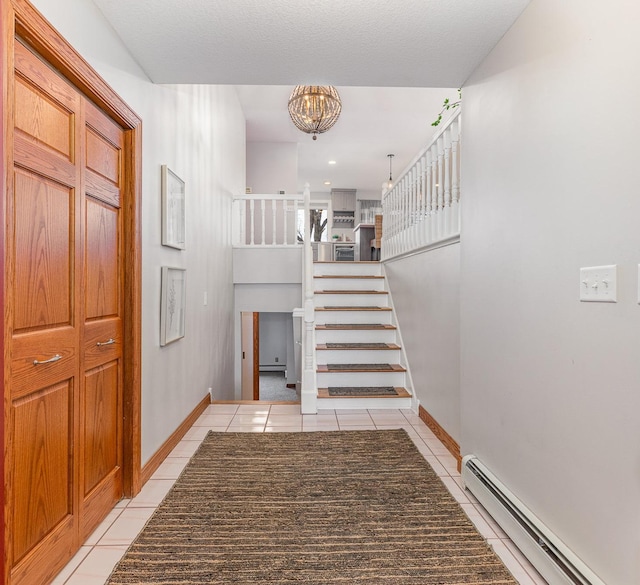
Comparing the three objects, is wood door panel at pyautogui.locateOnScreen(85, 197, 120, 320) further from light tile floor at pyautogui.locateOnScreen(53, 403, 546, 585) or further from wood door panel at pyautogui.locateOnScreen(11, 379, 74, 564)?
light tile floor at pyautogui.locateOnScreen(53, 403, 546, 585)

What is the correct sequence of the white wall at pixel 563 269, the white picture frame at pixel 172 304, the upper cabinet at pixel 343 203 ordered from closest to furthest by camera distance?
the white wall at pixel 563 269, the white picture frame at pixel 172 304, the upper cabinet at pixel 343 203

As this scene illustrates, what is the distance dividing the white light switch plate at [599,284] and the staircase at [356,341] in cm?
260

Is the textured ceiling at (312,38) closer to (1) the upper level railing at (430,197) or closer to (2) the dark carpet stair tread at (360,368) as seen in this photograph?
(1) the upper level railing at (430,197)

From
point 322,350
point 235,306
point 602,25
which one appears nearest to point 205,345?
point 322,350

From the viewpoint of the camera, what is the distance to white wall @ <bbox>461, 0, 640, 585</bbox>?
4.03 feet

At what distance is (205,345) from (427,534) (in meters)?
2.69

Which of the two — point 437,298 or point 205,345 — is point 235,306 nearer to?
point 205,345

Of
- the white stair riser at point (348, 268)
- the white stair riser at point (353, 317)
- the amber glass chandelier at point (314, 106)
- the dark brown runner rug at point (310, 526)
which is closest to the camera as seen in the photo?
the dark brown runner rug at point (310, 526)

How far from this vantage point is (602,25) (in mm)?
1314

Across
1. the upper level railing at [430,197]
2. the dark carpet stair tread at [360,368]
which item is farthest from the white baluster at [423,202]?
the dark carpet stair tread at [360,368]

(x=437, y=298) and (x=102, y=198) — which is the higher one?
(x=102, y=198)

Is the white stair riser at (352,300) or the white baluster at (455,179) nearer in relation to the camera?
the white baluster at (455,179)

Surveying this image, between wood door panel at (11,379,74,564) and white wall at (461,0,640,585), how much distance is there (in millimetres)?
1863

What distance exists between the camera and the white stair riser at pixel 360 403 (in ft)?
12.3
